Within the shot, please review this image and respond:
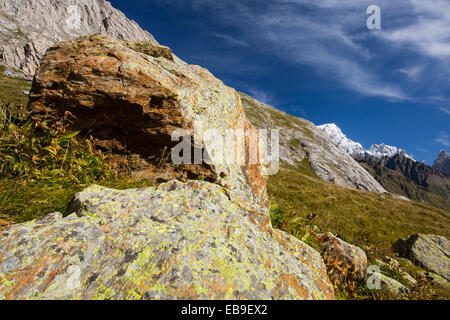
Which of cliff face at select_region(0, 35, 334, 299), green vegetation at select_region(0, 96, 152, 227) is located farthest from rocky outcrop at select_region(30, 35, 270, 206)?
green vegetation at select_region(0, 96, 152, 227)

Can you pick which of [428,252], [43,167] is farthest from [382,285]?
[428,252]

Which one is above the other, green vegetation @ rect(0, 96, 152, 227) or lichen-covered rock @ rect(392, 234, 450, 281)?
green vegetation @ rect(0, 96, 152, 227)

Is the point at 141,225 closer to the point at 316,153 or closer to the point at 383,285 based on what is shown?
the point at 383,285

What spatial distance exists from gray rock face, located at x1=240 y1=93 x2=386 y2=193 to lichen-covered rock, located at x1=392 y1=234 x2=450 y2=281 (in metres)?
74.6

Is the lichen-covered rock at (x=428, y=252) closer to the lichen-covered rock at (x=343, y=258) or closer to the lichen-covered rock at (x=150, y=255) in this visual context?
the lichen-covered rock at (x=343, y=258)

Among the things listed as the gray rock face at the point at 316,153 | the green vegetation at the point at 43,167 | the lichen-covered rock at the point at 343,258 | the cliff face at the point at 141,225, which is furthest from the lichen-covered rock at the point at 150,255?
the gray rock face at the point at 316,153

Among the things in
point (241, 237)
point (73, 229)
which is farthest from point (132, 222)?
point (241, 237)

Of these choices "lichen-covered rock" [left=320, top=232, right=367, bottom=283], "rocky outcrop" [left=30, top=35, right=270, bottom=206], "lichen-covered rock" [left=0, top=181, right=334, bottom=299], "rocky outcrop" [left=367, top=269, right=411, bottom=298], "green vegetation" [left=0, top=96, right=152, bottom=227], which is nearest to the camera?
"lichen-covered rock" [left=0, top=181, right=334, bottom=299]

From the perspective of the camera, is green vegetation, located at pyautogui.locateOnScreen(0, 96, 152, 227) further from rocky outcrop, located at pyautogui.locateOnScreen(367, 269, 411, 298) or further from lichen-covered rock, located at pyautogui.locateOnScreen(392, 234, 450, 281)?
lichen-covered rock, located at pyautogui.locateOnScreen(392, 234, 450, 281)

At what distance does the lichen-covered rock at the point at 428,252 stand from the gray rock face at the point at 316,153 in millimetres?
74552

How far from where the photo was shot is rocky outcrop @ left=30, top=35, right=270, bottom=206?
552cm

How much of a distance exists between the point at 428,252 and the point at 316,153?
98.5 metres

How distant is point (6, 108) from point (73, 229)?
5447 millimetres
